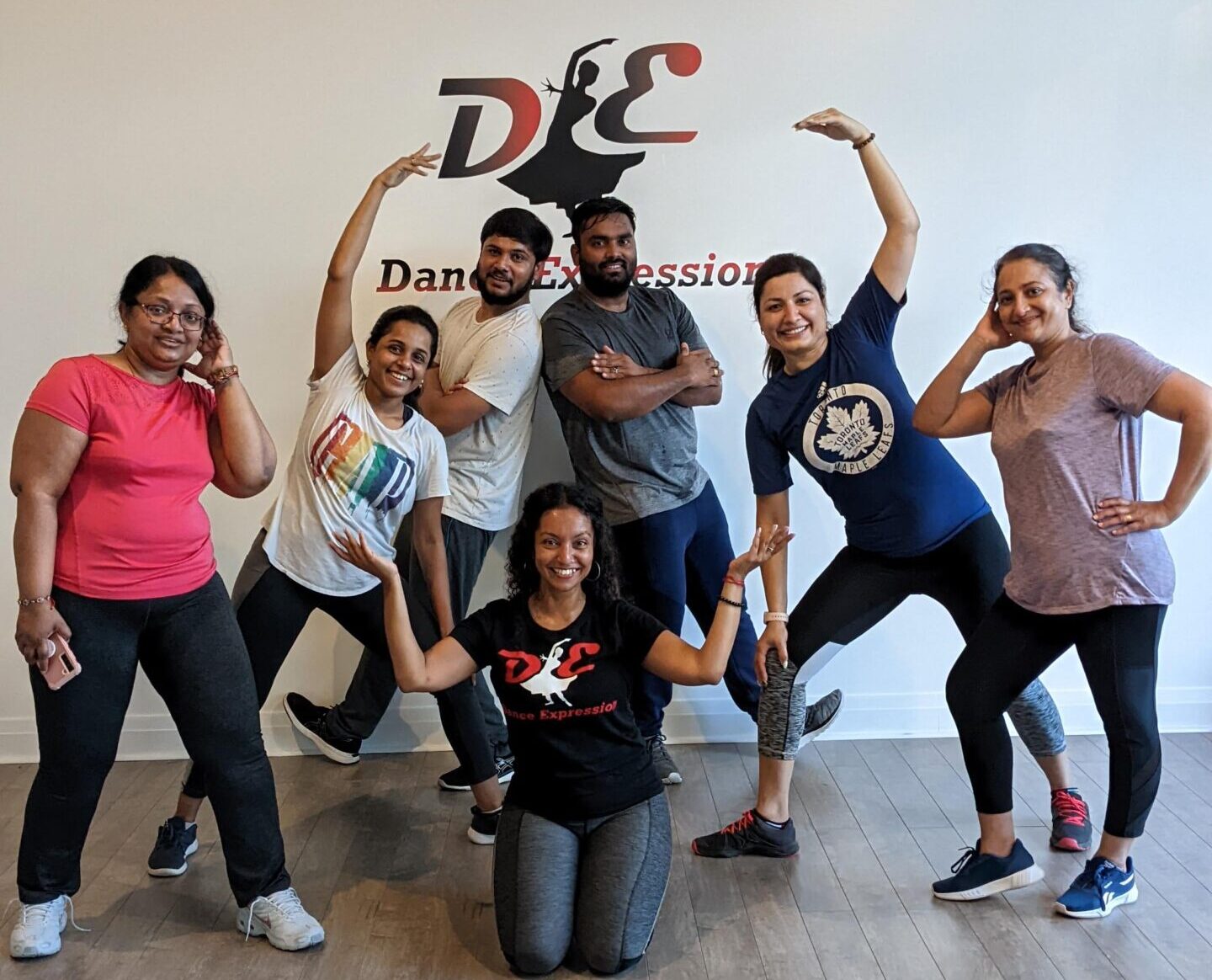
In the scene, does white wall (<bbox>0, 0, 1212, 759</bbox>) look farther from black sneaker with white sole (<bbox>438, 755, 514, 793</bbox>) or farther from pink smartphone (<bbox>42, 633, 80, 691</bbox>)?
pink smartphone (<bbox>42, 633, 80, 691</bbox>)

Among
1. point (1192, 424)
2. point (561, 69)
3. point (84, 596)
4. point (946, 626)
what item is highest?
point (561, 69)

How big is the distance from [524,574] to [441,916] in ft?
2.84

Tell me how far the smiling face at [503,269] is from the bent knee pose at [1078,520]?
47.8 inches

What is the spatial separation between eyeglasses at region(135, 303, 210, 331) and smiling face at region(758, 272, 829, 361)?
1.36 m

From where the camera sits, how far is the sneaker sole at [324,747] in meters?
3.65

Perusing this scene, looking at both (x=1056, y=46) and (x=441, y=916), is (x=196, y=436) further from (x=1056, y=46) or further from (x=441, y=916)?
(x=1056, y=46)

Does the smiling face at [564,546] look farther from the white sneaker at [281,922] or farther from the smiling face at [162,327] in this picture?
the white sneaker at [281,922]

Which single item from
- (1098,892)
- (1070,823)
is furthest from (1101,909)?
(1070,823)

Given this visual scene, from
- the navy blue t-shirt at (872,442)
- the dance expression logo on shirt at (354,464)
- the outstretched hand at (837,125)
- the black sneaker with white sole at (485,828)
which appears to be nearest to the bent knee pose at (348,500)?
the dance expression logo on shirt at (354,464)

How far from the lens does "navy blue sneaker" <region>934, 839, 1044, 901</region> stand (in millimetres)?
2715

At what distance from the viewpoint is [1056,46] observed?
3586mm

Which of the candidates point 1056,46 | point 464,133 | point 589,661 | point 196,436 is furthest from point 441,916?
point 1056,46

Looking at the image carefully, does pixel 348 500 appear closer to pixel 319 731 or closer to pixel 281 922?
pixel 281 922

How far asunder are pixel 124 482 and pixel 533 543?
877mm
